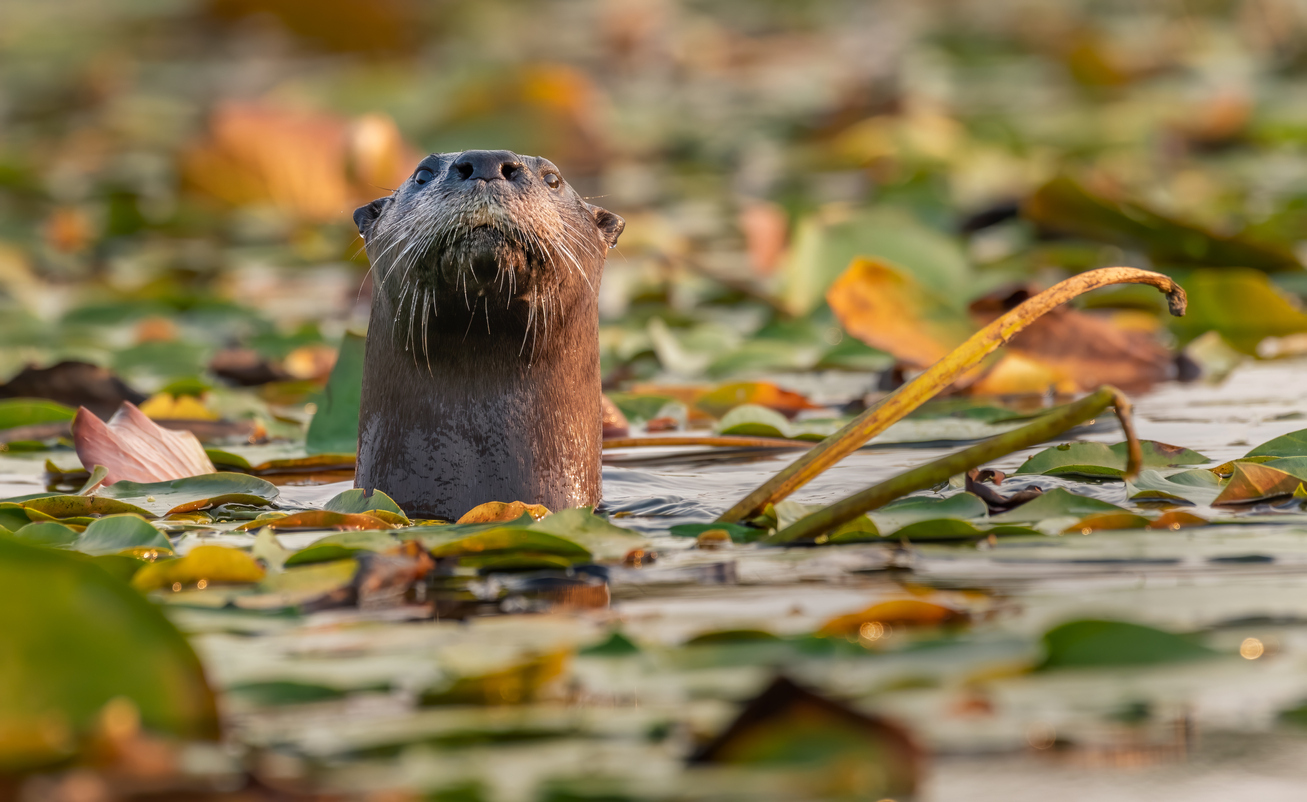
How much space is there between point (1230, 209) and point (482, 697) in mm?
6585

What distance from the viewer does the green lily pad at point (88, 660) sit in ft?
6.59

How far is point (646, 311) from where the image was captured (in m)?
6.53

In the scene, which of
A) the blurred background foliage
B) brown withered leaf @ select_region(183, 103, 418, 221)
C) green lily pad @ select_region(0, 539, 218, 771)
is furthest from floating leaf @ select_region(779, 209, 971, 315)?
green lily pad @ select_region(0, 539, 218, 771)

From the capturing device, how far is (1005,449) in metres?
2.75

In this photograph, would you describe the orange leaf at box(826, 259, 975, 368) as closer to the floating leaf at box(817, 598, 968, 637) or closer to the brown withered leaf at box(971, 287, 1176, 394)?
the brown withered leaf at box(971, 287, 1176, 394)

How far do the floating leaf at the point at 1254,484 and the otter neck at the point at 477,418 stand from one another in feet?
4.53

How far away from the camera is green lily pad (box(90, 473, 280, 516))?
365 cm

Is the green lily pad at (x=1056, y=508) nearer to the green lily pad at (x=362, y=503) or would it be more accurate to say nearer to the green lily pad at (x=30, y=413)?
the green lily pad at (x=362, y=503)

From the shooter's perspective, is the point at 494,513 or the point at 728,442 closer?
the point at 494,513

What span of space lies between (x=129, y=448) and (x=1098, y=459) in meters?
2.14

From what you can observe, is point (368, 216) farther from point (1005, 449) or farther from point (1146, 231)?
point (1146, 231)

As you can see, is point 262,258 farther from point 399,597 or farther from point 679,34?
point 679,34

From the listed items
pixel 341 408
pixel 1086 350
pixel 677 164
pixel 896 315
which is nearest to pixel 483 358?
pixel 341 408

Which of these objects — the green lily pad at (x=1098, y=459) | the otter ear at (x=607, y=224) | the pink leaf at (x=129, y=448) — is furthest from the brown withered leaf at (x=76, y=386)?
the green lily pad at (x=1098, y=459)
